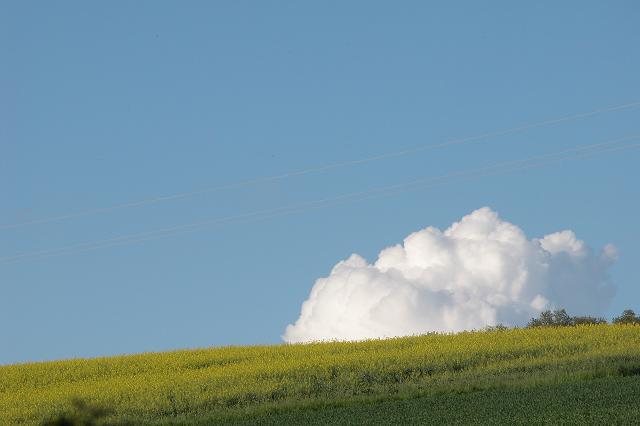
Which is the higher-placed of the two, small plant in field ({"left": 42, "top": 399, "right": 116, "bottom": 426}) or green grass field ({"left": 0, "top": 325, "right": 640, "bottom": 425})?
green grass field ({"left": 0, "top": 325, "right": 640, "bottom": 425})

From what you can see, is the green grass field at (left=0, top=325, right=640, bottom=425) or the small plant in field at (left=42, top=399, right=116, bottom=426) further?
the green grass field at (left=0, top=325, right=640, bottom=425)

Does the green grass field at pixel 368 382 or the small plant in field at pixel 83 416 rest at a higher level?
the green grass field at pixel 368 382

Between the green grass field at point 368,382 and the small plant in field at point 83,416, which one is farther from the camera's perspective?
the green grass field at point 368,382

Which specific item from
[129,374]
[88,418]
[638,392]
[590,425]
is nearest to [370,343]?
[129,374]

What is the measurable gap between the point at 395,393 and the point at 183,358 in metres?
14.6

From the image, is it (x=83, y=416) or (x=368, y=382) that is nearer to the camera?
(x=83, y=416)

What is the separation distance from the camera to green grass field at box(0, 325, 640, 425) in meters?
24.2

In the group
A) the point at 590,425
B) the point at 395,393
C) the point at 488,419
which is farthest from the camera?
the point at 395,393

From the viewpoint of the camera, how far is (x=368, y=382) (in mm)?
33406

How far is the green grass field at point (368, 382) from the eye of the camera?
2422 cm

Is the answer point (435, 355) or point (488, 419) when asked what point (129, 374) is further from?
point (488, 419)

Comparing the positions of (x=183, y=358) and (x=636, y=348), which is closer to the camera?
(x=636, y=348)

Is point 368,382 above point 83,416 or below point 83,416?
above

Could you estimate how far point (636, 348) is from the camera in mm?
37125
